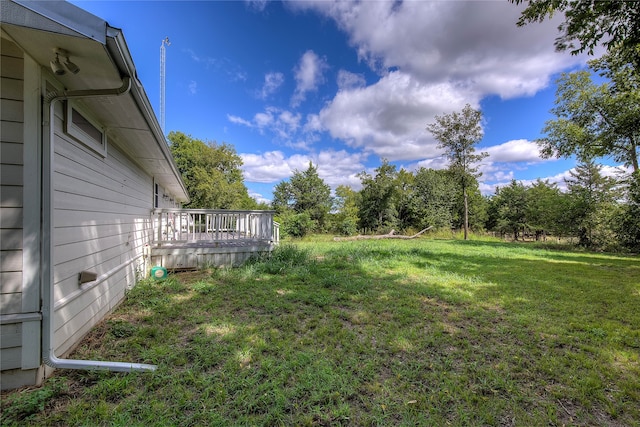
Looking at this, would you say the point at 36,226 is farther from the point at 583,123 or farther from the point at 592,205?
the point at 592,205

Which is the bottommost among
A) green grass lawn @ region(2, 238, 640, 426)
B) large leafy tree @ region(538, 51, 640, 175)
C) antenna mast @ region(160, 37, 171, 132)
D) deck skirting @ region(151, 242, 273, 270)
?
green grass lawn @ region(2, 238, 640, 426)

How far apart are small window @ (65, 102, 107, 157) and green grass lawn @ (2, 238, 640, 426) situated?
2.24 m

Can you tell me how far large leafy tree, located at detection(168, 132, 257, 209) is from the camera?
2347cm

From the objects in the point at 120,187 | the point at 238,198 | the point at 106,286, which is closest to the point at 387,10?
the point at 120,187

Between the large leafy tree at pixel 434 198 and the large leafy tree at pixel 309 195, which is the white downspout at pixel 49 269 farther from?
the large leafy tree at pixel 434 198

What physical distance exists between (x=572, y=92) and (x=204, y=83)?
1755 cm

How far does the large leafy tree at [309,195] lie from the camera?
2648 centimetres

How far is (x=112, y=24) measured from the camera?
173cm

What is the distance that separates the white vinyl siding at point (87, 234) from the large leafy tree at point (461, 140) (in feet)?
59.2

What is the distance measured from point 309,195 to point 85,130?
933 inches

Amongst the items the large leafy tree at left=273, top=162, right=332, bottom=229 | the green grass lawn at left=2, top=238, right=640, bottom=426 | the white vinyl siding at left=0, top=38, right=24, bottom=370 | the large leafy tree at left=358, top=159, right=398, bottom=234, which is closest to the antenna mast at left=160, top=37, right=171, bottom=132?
the large leafy tree at left=273, top=162, right=332, bottom=229

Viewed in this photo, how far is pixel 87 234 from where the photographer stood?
2.91 metres

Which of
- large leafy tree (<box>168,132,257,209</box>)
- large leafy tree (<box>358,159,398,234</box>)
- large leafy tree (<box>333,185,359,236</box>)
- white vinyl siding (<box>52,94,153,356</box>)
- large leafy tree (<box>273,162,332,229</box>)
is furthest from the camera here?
large leafy tree (<box>333,185,359,236</box>)

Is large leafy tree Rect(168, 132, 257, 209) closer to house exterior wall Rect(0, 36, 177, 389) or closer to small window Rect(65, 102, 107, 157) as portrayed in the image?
small window Rect(65, 102, 107, 157)
